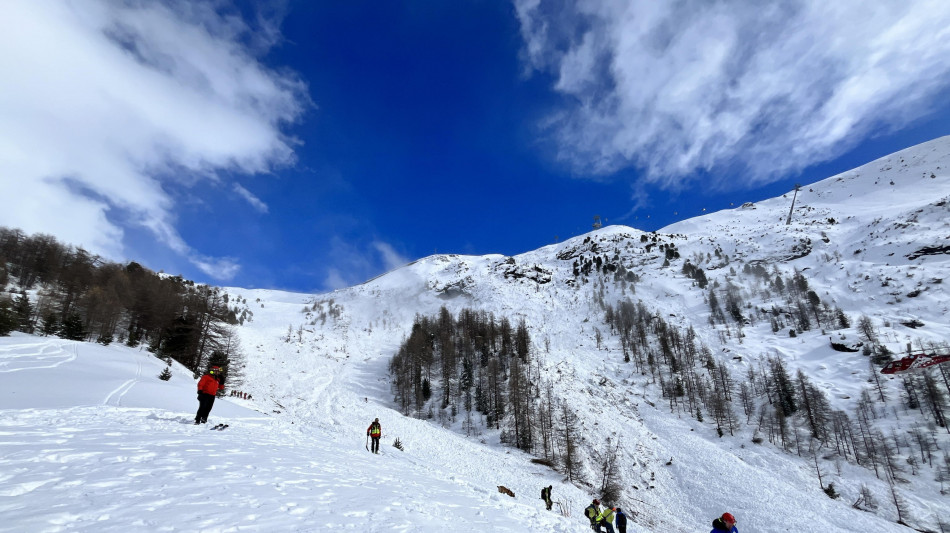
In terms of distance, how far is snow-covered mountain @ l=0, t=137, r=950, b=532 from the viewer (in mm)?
7145

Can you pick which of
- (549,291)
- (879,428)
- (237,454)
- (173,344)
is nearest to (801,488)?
(879,428)

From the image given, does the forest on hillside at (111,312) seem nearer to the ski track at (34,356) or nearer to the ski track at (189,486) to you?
the ski track at (34,356)

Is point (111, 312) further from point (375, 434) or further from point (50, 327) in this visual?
point (375, 434)

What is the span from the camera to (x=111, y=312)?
50438mm

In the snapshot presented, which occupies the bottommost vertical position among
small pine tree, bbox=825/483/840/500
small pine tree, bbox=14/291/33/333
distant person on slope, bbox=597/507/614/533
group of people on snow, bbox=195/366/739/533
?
small pine tree, bbox=825/483/840/500

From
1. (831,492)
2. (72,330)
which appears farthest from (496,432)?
(72,330)

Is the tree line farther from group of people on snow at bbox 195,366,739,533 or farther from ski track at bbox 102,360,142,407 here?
ski track at bbox 102,360,142,407

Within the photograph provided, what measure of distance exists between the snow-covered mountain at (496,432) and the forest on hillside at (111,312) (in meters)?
7.57

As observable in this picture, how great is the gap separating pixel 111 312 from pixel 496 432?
196 feet

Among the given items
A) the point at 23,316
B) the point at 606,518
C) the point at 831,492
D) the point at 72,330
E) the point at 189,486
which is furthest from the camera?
the point at 23,316

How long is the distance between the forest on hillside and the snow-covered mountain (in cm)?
757

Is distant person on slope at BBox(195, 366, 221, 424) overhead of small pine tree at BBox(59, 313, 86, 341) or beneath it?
beneath

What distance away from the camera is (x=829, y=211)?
178750mm

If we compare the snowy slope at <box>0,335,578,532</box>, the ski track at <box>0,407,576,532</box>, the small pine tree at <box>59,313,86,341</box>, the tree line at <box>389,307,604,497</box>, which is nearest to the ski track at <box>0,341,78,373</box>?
the snowy slope at <box>0,335,578,532</box>
